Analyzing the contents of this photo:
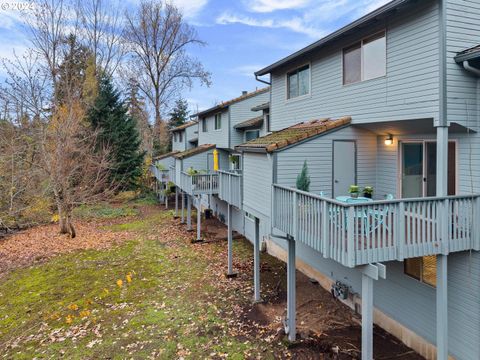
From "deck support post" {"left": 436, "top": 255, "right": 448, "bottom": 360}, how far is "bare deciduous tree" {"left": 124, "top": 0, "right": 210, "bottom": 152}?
34.6m

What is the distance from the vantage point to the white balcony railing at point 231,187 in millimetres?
12211

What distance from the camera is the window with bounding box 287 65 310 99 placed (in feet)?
35.4

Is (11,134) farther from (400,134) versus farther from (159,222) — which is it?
(400,134)

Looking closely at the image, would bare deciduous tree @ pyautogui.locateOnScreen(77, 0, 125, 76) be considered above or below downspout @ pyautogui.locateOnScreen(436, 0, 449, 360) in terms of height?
above

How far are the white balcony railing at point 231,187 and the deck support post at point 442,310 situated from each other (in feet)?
23.0

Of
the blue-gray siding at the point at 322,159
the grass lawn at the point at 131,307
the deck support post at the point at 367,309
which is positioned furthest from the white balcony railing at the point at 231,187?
the deck support post at the point at 367,309

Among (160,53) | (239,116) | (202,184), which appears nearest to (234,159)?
(202,184)

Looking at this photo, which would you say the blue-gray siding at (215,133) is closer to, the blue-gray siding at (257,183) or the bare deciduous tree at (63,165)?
the bare deciduous tree at (63,165)

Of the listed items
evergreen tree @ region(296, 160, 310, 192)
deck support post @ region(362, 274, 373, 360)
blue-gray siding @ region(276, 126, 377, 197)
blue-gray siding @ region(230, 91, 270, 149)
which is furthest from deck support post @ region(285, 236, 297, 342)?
blue-gray siding @ region(230, 91, 270, 149)

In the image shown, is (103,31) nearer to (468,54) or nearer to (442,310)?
(468,54)

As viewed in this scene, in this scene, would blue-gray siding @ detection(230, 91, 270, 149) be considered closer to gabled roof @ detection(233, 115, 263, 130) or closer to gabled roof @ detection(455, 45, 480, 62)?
gabled roof @ detection(233, 115, 263, 130)

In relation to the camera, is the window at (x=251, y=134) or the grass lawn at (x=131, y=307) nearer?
the grass lawn at (x=131, y=307)

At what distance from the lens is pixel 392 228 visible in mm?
5938

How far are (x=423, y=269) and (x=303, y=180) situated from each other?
→ 352cm
